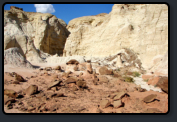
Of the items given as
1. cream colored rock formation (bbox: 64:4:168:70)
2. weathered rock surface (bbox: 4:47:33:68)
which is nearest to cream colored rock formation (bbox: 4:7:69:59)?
cream colored rock formation (bbox: 64:4:168:70)

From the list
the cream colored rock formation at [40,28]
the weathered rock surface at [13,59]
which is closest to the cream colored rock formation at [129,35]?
the cream colored rock formation at [40,28]

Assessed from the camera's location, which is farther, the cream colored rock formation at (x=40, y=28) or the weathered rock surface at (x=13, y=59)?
the cream colored rock formation at (x=40, y=28)

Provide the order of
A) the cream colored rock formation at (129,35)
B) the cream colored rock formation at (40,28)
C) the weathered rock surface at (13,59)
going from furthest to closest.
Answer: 1. the cream colored rock formation at (40,28)
2. the cream colored rock formation at (129,35)
3. the weathered rock surface at (13,59)

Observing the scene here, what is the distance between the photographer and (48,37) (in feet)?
91.8

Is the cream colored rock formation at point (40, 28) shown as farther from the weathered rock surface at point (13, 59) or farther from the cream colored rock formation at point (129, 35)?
the weathered rock surface at point (13, 59)

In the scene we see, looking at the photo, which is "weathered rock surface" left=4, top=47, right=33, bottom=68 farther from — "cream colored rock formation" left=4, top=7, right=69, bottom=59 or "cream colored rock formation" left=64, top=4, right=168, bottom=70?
"cream colored rock formation" left=4, top=7, right=69, bottom=59

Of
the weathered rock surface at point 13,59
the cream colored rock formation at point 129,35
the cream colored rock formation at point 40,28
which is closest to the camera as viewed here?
the weathered rock surface at point 13,59

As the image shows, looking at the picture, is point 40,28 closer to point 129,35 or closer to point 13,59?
point 129,35

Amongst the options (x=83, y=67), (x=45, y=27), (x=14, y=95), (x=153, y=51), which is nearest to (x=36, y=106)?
(x=14, y=95)

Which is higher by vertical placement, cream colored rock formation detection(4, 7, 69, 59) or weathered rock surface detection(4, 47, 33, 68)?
cream colored rock formation detection(4, 7, 69, 59)

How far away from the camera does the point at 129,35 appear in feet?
61.7

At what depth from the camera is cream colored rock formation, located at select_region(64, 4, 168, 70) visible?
16.0m

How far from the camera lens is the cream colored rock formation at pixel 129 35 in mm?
16036

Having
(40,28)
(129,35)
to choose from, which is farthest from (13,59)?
(40,28)
